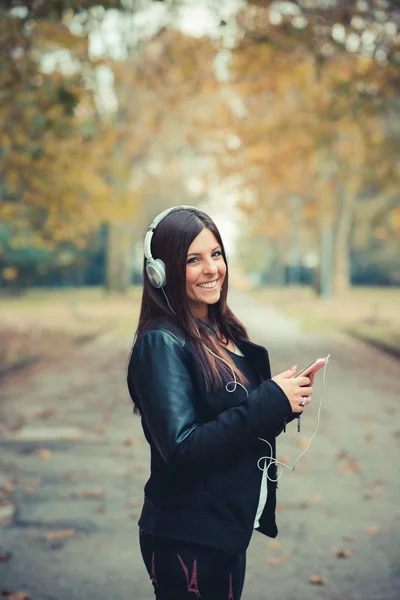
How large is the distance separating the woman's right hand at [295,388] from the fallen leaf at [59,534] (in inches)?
155

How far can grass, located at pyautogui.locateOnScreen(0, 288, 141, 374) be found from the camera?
60.1ft

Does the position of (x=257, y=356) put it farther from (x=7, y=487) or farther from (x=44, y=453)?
(x=44, y=453)

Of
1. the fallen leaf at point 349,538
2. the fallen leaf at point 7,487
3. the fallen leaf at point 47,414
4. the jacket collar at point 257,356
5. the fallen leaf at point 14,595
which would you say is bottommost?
the fallen leaf at point 47,414

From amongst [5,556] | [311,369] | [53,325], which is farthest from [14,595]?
[53,325]

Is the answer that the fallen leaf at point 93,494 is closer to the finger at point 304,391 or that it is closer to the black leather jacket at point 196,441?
the black leather jacket at point 196,441

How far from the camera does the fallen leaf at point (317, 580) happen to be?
16.6 ft

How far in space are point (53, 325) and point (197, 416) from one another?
23381 millimetres

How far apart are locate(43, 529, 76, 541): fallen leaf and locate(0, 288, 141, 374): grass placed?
29.5 feet

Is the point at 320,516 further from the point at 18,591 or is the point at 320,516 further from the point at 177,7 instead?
the point at 177,7

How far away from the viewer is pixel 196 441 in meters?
2.33

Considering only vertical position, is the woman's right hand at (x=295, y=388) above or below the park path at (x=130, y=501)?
above

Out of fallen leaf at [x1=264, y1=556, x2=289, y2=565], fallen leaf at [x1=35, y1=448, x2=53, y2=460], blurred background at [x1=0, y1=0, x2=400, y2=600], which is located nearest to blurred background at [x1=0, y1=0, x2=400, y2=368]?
blurred background at [x1=0, y1=0, x2=400, y2=600]

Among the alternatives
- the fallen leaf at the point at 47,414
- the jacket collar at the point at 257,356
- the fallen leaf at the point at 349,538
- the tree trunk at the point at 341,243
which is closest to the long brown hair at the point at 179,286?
the jacket collar at the point at 257,356

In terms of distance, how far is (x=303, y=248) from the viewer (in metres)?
67.7
